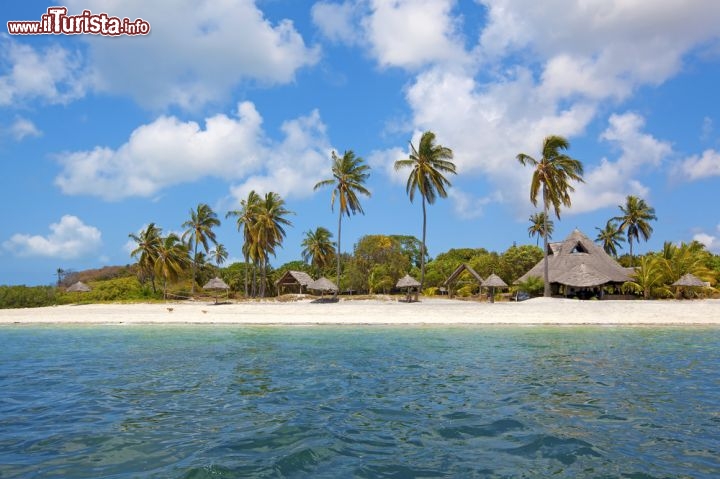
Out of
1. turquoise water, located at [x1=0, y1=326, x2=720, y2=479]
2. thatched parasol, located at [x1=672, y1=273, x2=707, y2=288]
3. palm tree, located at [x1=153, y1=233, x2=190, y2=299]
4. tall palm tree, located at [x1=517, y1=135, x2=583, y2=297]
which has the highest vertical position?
tall palm tree, located at [x1=517, y1=135, x2=583, y2=297]

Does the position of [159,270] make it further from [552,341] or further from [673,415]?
[673,415]

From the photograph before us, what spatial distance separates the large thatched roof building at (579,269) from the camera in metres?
35.2

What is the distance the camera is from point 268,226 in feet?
147

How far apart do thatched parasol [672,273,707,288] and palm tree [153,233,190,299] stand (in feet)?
138

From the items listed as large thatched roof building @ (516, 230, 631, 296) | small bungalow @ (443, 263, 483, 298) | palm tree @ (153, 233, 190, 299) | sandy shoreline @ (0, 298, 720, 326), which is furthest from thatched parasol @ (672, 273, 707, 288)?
palm tree @ (153, 233, 190, 299)

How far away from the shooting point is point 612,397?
8.13m

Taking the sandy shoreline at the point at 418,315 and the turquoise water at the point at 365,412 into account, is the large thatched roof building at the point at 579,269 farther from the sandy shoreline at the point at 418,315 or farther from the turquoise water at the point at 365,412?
the turquoise water at the point at 365,412

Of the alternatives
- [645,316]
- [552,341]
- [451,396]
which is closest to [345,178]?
[645,316]

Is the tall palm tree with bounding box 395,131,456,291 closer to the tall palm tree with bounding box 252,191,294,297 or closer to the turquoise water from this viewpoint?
the tall palm tree with bounding box 252,191,294,297

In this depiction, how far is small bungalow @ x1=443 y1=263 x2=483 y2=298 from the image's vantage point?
119ft

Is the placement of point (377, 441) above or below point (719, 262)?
below

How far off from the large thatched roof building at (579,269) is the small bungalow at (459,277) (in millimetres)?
4643

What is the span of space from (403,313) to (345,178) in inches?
783

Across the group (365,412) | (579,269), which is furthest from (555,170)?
(365,412)
